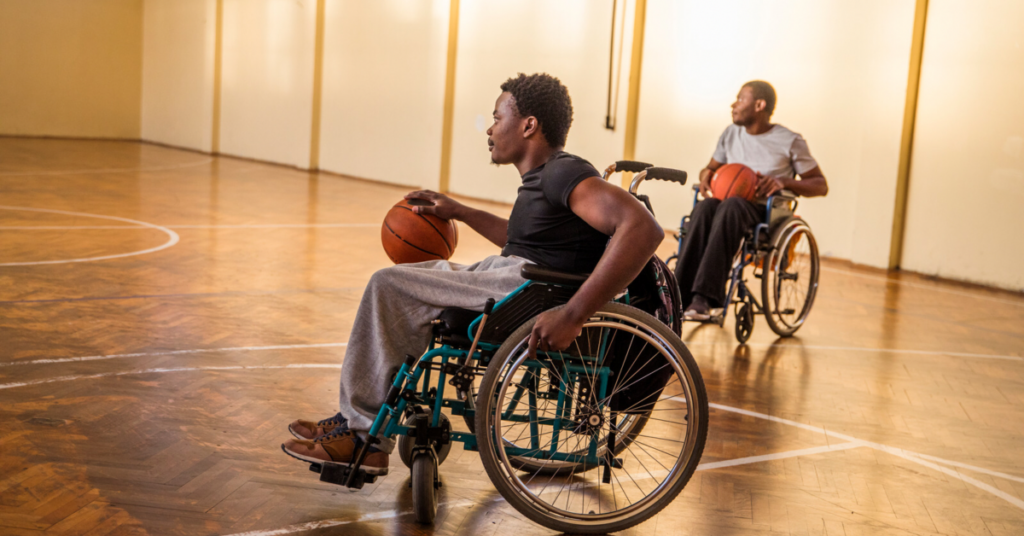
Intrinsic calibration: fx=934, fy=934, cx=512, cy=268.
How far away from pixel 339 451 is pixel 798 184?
127 inches

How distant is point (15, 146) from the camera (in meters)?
13.1

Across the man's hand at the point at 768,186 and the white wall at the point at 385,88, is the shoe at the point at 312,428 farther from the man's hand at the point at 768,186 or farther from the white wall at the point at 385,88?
the white wall at the point at 385,88

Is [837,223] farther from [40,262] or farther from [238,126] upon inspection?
[238,126]

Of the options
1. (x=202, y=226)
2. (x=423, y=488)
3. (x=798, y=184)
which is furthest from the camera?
(x=202, y=226)

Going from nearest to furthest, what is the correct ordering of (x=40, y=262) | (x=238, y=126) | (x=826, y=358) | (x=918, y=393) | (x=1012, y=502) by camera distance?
(x=1012, y=502) → (x=918, y=393) → (x=826, y=358) → (x=40, y=262) → (x=238, y=126)

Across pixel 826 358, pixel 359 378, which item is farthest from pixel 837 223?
pixel 359 378

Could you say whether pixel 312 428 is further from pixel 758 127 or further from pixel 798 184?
pixel 758 127

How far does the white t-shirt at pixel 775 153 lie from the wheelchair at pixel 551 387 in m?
2.64

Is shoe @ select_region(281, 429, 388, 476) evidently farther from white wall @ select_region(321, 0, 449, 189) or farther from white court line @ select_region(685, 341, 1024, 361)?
white wall @ select_region(321, 0, 449, 189)

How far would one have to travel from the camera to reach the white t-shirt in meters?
5.00

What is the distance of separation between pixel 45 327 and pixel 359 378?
2286mm

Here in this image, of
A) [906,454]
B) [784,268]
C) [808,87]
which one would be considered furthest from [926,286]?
[906,454]

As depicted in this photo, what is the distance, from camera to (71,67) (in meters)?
15.2

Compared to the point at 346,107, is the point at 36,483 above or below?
below
